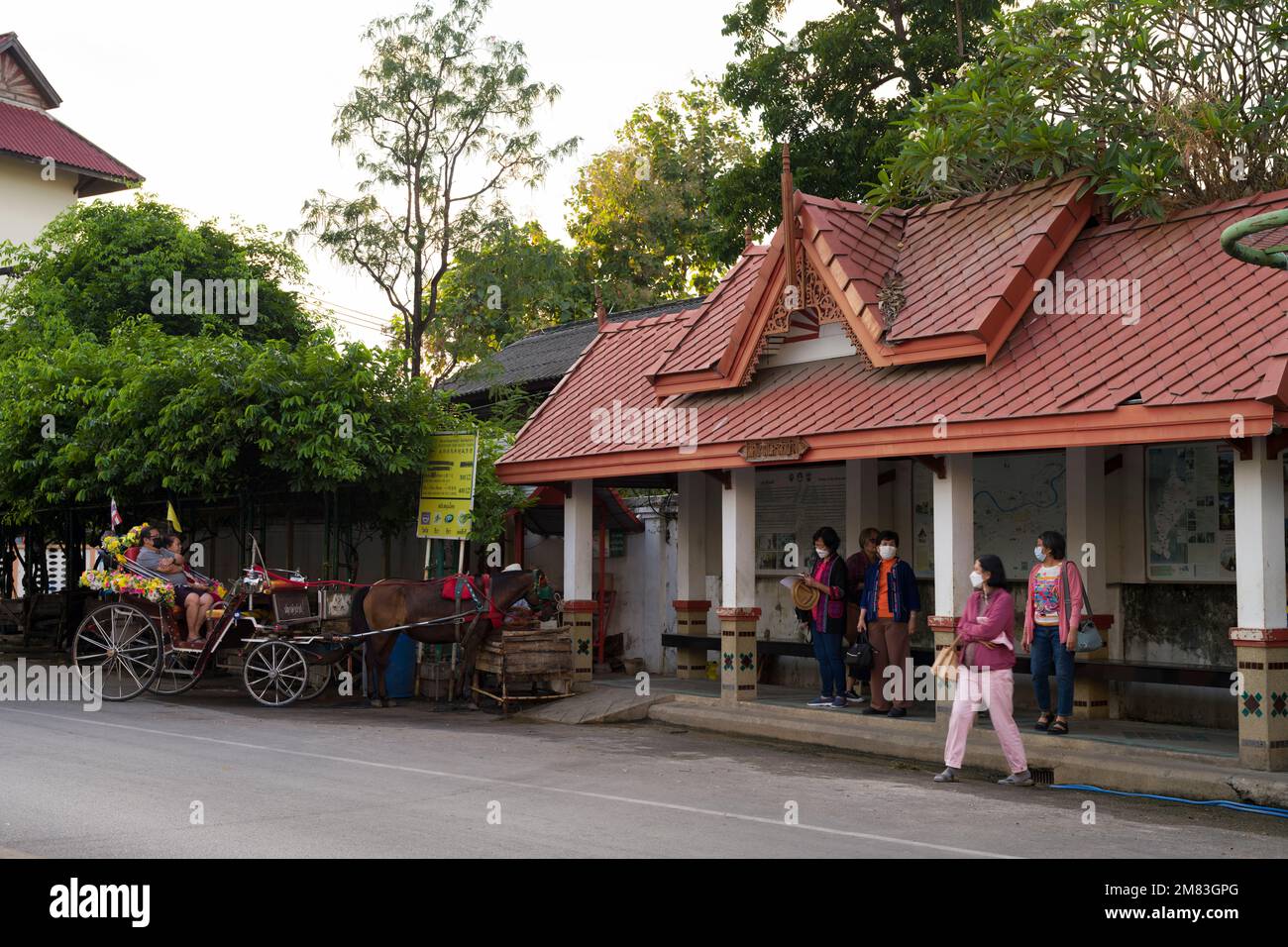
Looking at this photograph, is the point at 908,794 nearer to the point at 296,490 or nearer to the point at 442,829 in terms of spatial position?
the point at 442,829

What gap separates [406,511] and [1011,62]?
9.73 meters

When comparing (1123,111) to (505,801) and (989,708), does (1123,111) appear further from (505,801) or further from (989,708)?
(505,801)

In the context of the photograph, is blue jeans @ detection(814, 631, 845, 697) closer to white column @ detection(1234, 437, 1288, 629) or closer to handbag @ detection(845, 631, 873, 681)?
A: handbag @ detection(845, 631, 873, 681)

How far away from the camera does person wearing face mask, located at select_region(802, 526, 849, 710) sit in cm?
1459

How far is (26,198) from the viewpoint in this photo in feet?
142

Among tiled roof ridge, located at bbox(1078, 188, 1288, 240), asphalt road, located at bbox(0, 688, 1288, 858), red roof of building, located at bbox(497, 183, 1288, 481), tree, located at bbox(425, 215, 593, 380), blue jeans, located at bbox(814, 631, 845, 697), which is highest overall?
tree, located at bbox(425, 215, 593, 380)

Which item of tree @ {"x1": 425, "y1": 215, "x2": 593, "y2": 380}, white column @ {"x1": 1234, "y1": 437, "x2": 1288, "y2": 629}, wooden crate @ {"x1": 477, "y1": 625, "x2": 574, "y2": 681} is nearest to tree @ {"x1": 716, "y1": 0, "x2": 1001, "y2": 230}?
tree @ {"x1": 425, "y1": 215, "x2": 593, "y2": 380}

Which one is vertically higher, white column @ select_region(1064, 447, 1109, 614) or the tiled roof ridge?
the tiled roof ridge

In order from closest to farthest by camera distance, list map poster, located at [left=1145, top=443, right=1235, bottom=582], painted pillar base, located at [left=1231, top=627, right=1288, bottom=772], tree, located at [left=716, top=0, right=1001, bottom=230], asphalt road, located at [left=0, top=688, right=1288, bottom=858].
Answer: asphalt road, located at [left=0, top=688, right=1288, bottom=858], painted pillar base, located at [left=1231, top=627, right=1288, bottom=772], map poster, located at [left=1145, top=443, right=1235, bottom=582], tree, located at [left=716, top=0, right=1001, bottom=230]

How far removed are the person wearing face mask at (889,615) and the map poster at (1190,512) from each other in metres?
2.48

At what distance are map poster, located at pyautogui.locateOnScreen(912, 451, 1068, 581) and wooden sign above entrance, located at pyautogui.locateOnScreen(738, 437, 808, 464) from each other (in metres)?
1.66

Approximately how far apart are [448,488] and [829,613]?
5.50 metres

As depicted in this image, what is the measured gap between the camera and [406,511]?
1842 cm

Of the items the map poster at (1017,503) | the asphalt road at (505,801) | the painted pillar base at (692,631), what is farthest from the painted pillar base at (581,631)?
the map poster at (1017,503)
